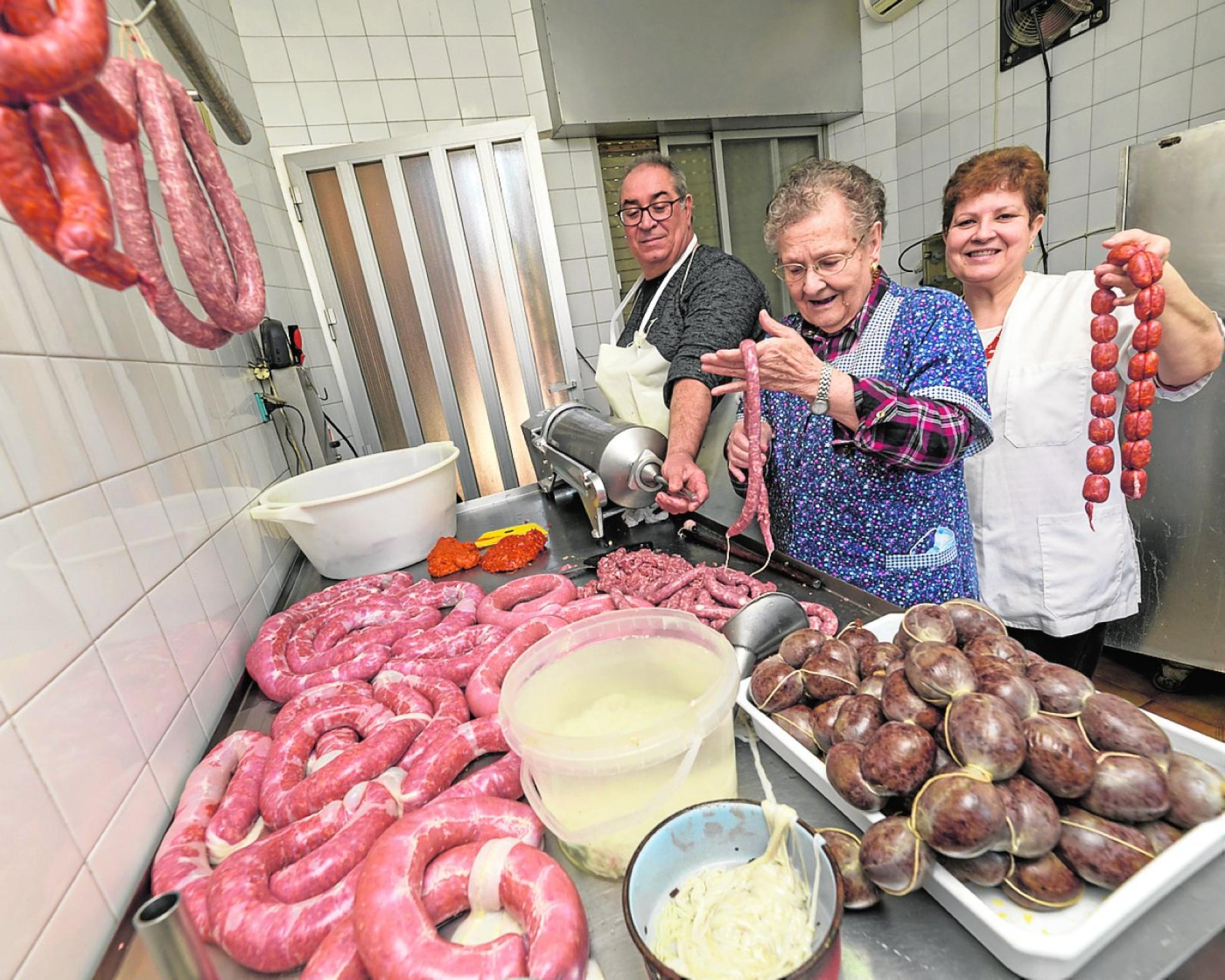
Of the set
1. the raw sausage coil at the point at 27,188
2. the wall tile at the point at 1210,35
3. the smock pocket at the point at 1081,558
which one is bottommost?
the smock pocket at the point at 1081,558

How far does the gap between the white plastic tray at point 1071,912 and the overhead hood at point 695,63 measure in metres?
4.25

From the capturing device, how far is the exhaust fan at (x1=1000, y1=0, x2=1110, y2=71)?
121 inches

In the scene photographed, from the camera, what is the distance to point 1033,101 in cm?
345

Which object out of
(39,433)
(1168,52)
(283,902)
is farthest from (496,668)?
(1168,52)

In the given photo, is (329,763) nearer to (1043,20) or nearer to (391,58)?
(391,58)

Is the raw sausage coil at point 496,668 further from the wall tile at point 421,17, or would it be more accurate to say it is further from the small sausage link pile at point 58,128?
the wall tile at point 421,17

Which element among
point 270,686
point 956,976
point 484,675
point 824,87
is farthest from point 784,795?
point 824,87

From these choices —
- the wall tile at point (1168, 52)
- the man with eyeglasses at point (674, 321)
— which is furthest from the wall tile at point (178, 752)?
the wall tile at point (1168, 52)

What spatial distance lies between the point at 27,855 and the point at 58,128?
33.0 inches

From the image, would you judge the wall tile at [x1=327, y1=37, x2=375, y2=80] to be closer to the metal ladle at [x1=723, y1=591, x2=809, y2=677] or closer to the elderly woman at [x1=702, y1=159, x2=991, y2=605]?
the elderly woman at [x1=702, y1=159, x2=991, y2=605]

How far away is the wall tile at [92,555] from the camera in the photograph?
2.94 feet

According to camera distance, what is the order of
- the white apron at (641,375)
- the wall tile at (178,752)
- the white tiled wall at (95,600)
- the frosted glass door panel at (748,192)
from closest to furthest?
1. the white tiled wall at (95,600)
2. the wall tile at (178,752)
3. the white apron at (641,375)
4. the frosted glass door panel at (748,192)

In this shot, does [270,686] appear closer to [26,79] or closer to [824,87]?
[26,79]

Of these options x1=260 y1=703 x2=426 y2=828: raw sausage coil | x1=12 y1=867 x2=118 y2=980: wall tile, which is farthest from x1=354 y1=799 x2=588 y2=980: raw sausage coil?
x1=12 y1=867 x2=118 y2=980: wall tile
